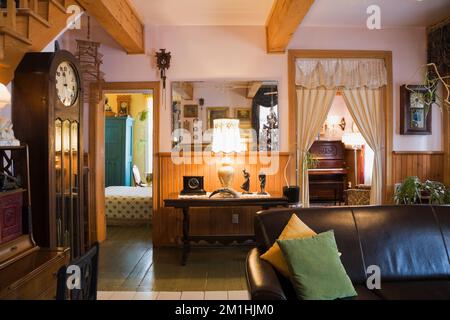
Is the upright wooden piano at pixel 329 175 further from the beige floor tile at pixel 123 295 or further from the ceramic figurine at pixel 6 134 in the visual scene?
the ceramic figurine at pixel 6 134

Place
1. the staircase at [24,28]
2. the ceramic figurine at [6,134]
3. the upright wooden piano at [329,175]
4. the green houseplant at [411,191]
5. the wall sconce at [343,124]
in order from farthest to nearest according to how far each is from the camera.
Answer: the wall sconce at [343,124]
the upright wooden piano at [329,175]
the green houseplant at [411,191]
the staircase at [24,28]
the ceramic figurine at [6,134]

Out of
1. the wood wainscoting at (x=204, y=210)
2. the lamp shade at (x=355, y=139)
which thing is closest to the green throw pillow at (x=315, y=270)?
the wood wainscoting at (x=204, y=210)

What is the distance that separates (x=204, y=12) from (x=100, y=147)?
7.40 ft

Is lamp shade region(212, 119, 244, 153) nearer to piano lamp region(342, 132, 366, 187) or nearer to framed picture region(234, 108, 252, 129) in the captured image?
framed picture region(234, 108, 252, 129)

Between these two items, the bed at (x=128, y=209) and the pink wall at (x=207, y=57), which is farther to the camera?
the bed at (x=128, y=209)

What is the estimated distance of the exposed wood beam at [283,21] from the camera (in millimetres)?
3015

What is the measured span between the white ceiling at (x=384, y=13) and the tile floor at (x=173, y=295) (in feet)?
10.5

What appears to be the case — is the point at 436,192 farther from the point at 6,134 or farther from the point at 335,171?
the point at 6,134

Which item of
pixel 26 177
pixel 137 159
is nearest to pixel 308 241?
pixel 26 177

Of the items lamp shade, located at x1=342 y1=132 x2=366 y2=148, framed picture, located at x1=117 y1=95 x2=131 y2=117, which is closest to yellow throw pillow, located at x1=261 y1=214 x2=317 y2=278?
lamp shade, located at x1=342 y1=132 x2=366 y2=148

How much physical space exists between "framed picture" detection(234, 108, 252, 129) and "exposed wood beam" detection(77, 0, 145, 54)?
4.82ft

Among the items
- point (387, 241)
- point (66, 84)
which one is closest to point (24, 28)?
point (66, 84)

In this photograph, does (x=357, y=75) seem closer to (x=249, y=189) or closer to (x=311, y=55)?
(x=311, y=55)

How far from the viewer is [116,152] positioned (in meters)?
7.46
